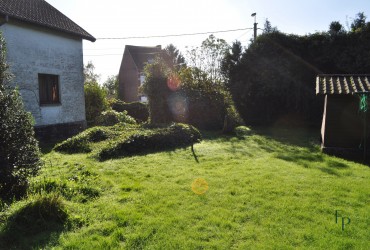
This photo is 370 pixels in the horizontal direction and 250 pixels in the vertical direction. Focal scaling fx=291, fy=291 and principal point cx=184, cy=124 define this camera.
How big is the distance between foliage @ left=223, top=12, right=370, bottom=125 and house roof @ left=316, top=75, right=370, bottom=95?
6869 mm

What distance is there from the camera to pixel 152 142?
34.3ft

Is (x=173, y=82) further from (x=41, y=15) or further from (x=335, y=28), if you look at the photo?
(x=335, y=28)

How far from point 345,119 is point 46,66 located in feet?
38.6

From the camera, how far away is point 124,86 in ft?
125

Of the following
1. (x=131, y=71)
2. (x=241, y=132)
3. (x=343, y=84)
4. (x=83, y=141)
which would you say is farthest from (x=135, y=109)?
(x=131, y=71)

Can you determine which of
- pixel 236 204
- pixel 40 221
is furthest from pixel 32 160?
pixel 236 204

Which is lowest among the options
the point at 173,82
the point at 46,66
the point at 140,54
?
the point at 173,82

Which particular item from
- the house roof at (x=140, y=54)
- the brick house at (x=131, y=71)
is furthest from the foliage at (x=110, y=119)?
the house roof at (x=140, y=54)

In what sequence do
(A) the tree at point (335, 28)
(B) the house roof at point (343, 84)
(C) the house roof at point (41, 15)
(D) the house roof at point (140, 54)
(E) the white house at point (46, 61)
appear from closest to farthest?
(B) the house roof at point (343, 84) → (C) the house roof at point (41, 15) → (E) the white house at point (46, 61) → (A) the tree at point (335, 28) → (D) the house roof at point (140, 54)

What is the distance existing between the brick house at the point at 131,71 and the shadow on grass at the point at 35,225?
32155 millimetres

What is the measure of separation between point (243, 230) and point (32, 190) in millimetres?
3748

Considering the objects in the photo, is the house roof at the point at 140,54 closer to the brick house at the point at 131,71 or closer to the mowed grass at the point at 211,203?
the brick house at the point at 131,71

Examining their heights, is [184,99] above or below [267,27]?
below

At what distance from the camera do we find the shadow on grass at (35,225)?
3762 millimetres
